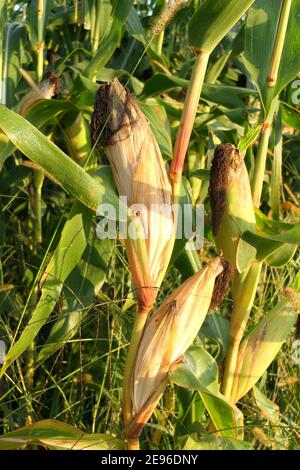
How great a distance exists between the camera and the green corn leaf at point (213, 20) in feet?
3.56

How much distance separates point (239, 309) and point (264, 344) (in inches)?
3.3

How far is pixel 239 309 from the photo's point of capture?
136 centimetres

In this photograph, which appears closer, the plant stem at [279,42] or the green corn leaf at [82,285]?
the plant stem at [279,42]

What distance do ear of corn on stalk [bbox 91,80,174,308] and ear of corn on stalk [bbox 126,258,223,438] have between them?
4cm

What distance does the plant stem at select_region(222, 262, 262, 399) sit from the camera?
4.41ft

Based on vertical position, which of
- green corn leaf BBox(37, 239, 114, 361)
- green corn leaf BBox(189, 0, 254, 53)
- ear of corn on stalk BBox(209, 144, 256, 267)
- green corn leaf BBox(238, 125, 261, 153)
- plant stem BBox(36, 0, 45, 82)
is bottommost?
green corn leaf BBox(37, 239, 114, 361)

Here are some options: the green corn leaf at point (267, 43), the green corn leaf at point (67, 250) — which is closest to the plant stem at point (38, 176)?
the green corn leaf at point (67, 250)

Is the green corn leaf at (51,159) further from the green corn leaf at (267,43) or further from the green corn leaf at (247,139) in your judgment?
the green corn leaf at (267,43)

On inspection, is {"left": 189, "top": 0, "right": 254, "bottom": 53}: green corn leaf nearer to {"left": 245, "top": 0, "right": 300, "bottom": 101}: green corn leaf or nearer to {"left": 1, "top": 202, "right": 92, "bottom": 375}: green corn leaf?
{"left": 245, "top": 0, "right": 300, "bottom": 101}: green corn leaf

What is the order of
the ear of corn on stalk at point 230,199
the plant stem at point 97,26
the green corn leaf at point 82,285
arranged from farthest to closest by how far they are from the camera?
the plant stem at point 97,26 → the green corn leaf at point 82,285 → the ear of corn on stalk at point 230,199

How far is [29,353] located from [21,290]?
1.26 feet

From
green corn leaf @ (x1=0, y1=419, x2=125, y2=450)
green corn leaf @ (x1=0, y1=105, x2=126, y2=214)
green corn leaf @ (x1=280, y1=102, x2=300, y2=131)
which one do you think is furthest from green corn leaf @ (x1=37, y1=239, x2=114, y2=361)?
green corn leaf @ (x1=280, y1=102, x2=300, y2=131)

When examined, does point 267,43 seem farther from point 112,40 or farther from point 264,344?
point 264,344

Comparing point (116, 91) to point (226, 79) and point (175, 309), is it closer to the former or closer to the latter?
point (175, 309)
